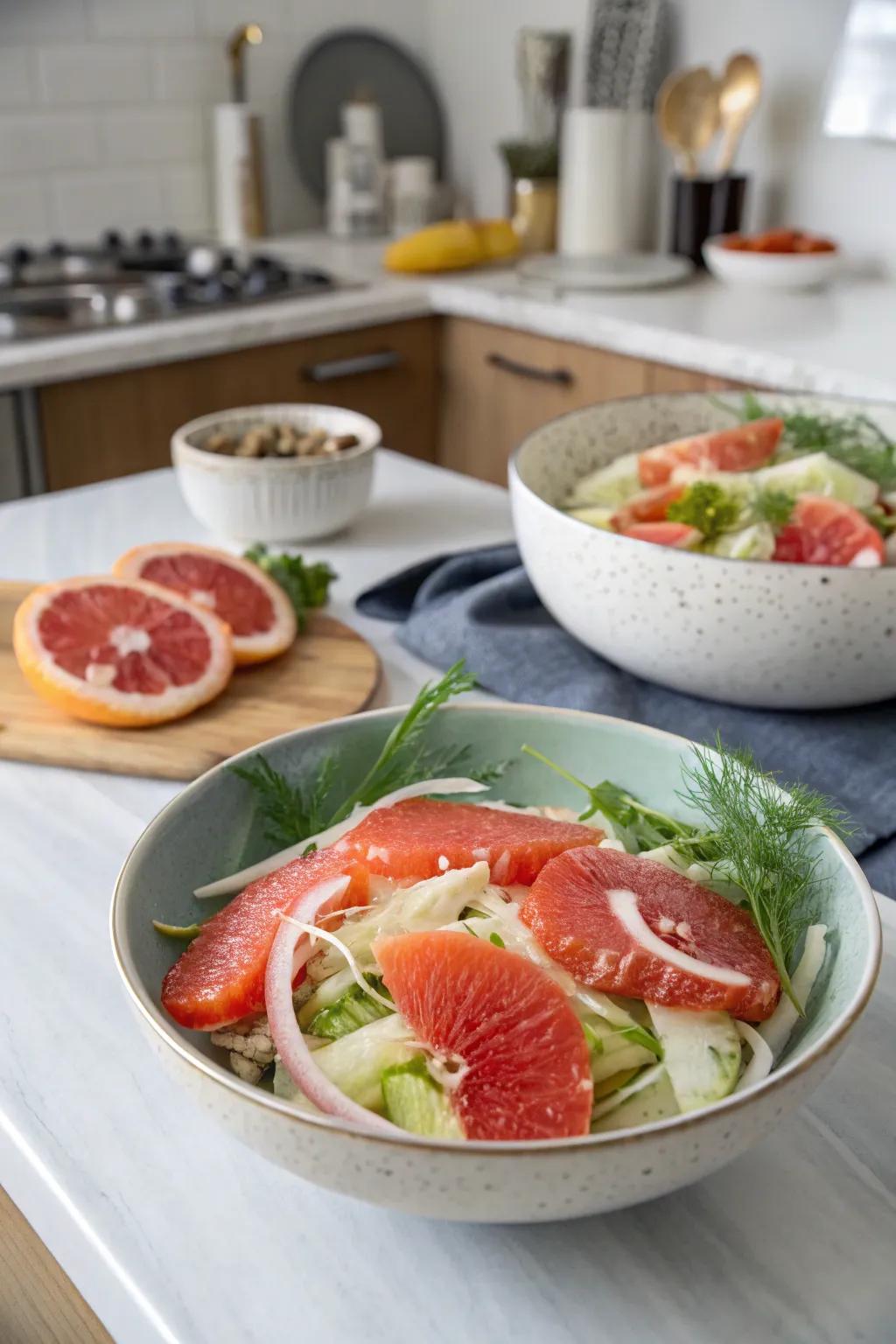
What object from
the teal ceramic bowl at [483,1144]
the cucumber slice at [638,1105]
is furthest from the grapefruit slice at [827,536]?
the cucumber slice at [638,1105]

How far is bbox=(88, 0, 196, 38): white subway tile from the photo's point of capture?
9.03 feet

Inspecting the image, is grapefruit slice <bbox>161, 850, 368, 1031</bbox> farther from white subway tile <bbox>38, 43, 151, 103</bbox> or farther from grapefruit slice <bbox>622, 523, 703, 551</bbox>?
white subway tile <bbox>38, 43, 151, 103</bbox>

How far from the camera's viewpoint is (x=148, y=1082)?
2.18ft

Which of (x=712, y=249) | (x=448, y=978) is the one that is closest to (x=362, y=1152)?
(x=448, y=978)

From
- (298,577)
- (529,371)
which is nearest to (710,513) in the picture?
(298,577)

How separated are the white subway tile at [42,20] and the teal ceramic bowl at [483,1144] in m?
2.41

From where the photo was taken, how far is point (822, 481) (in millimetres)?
1056

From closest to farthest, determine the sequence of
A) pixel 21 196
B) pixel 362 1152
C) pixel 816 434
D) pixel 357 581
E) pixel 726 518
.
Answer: pixel 362 1152 → pixel 726 518 → pixel 816 434 → pixel 357 581 → pixel 21 196

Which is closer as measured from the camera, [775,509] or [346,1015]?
[346,1015]

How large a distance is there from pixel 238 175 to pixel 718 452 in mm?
2178

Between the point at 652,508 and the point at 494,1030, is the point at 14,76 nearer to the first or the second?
the point at 652,508

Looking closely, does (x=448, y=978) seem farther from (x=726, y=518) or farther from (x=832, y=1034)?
(x=726, y=518)

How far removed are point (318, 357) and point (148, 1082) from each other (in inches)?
78.4

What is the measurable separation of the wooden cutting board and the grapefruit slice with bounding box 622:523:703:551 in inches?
9.7
